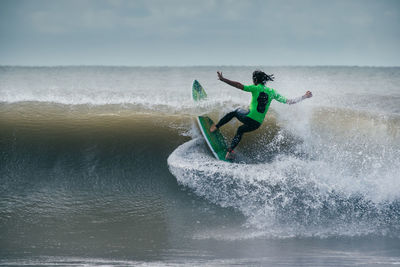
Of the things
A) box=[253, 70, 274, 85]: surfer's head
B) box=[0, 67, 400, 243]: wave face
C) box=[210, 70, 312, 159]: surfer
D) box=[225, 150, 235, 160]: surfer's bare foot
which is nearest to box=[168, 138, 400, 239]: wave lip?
box=[0, 67, 400, 243]: wave face

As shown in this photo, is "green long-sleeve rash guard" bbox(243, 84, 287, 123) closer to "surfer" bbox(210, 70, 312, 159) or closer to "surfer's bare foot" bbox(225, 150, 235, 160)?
"surfer" bbox(210, 70, 312, 159)

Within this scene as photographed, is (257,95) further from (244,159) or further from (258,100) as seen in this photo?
(244,159)

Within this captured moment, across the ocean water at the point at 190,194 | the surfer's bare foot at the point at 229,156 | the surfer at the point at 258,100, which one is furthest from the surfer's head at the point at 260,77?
the ocean water at the point at 190,194

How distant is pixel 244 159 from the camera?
21.8 feet

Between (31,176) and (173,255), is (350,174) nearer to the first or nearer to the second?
(173,255)

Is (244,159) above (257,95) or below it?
below

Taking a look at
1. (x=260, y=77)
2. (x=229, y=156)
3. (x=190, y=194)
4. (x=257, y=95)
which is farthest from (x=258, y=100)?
(x=190, y=194)

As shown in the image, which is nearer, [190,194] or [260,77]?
[190,194]

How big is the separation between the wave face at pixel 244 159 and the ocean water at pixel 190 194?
0.08 feet

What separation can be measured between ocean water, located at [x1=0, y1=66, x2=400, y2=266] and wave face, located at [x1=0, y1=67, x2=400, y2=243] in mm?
25

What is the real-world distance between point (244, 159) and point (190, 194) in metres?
1.64

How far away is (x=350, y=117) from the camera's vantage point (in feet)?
32.4

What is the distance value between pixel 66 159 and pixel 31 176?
0.76 metres

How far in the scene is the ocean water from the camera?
392 centimetres
